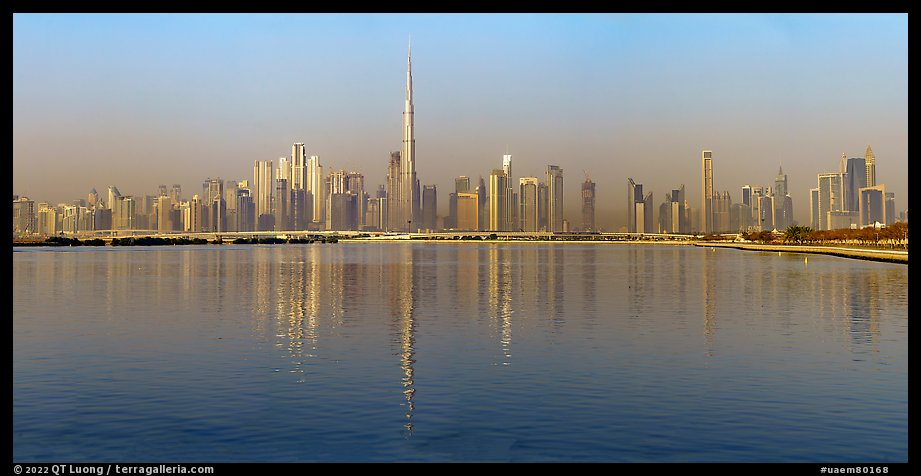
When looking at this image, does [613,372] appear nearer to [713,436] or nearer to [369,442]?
[713,436]

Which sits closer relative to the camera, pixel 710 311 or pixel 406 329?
pixel 406 329

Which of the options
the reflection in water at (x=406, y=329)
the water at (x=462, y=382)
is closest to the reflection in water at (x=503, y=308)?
the water at (x=462, y=382)

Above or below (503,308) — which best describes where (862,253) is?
above

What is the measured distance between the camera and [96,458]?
1528 cm

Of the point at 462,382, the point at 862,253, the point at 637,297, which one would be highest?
the point at 862,253

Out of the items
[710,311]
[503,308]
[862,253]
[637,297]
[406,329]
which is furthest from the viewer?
[862,253]

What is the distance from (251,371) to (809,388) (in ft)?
48.7

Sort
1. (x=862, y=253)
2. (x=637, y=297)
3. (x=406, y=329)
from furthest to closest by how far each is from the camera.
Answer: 1. (x=862, y=253)
2. (x=637, y=297)
3. (x=406, y=329)

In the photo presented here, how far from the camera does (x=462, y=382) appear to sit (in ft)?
73.7

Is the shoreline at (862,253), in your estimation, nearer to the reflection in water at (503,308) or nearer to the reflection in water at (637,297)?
the reflection in water at (637,297)

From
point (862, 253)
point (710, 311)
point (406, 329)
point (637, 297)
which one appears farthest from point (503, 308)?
point (862, 253)

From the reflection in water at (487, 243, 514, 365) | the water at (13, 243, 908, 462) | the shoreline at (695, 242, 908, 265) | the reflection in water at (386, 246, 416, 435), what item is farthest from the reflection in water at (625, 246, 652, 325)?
the shoreline at (695, 242, 908, 265)

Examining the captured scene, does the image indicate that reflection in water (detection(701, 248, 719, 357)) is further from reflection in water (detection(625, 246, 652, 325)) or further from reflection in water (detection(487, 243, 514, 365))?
reflection in water (detection(487, 243, 514, 365))

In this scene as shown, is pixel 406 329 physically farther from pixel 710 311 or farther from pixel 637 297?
pixel 637 297
